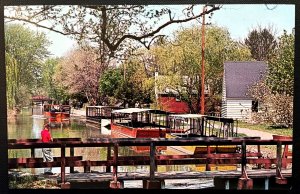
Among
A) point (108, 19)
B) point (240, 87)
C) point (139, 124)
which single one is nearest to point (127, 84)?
point (139, 124)

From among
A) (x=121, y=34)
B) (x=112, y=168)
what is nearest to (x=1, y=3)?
(x=121, y=34)

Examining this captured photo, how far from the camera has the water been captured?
10.9 feet

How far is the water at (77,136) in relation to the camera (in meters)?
3.32

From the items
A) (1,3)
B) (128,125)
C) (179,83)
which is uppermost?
(1,3)

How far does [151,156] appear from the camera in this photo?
11.0ft

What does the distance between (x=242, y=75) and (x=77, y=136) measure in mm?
1261

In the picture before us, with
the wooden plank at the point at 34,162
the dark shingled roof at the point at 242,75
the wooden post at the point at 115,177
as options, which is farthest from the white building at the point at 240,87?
the wooden plank at the point at 34,162

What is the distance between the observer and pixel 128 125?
3.34 m

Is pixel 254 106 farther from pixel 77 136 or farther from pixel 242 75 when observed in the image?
pixel 77 136

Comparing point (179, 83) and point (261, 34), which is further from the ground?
point (261, 34)

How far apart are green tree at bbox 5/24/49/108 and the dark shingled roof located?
1.31 metres

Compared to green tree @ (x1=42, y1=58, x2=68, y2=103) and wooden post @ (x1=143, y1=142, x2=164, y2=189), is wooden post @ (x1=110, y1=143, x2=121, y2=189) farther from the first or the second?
green tree @ (x1=42, y1=58, x2=68, y2=103)

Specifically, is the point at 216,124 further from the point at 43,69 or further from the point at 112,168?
the point at 43,69

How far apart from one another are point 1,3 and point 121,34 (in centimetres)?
86
